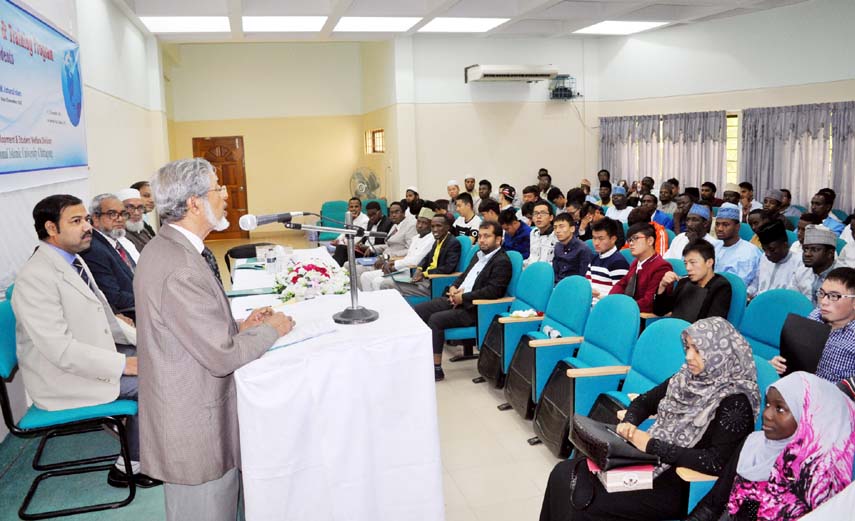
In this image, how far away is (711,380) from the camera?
2590 millimetres

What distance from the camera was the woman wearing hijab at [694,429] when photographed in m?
2.53

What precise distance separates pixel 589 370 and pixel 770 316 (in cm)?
114

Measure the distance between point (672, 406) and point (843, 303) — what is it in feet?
3.45

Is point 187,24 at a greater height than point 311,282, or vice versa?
point 187,24

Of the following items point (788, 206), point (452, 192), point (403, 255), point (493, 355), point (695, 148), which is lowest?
point (493, 355)

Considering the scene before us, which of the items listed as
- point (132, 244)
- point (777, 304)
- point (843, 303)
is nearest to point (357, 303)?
point (843, 303)

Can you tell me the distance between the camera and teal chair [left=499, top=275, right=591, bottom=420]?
4109 mm

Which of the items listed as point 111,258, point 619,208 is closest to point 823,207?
point 619,208

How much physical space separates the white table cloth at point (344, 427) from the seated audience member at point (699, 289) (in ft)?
8.14

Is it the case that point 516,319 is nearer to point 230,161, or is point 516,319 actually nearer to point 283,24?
point 283,24

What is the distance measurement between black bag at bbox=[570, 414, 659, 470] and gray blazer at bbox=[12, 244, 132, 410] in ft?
7.16

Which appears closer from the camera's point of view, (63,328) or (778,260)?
(63,328)

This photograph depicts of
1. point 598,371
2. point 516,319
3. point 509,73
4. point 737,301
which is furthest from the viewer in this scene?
point 509,73

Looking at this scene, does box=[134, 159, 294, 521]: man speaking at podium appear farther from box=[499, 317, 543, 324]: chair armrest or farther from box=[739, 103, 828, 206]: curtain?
box=[739, 103, 828, 206]: curtain
